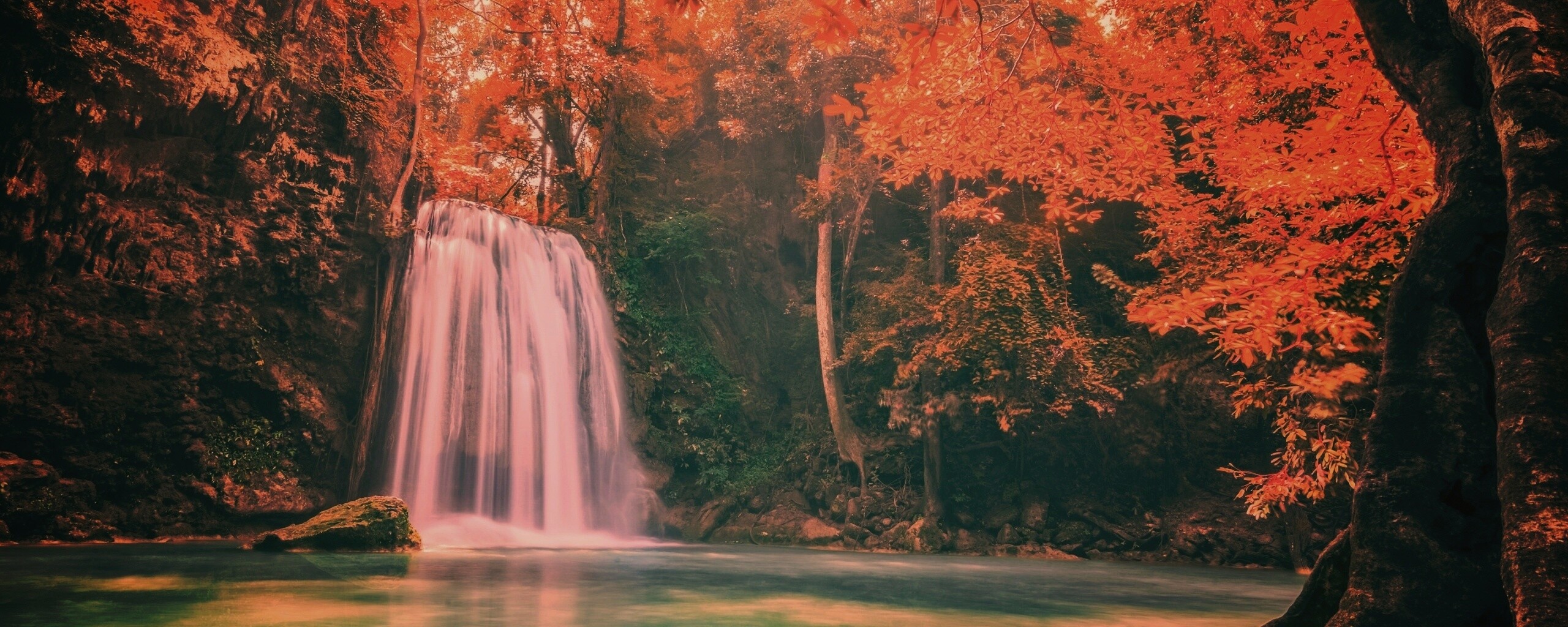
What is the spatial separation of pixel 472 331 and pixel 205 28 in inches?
242

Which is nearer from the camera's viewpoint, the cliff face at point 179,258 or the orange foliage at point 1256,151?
the orange foliage at point 1256,151

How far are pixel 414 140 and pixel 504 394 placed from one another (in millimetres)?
5138

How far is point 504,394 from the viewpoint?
616 inches

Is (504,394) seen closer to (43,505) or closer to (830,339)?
(43,505)

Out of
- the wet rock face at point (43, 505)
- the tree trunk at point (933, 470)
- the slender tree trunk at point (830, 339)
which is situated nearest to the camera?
the wet rock face at point (43, 505)

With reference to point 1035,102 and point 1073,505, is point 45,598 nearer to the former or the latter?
point 1035,102

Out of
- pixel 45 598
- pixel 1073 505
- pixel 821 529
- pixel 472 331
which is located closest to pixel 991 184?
pixel 1073 505

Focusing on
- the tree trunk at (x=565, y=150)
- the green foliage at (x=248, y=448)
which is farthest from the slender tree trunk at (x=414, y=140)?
the tree trunk at (x=565, y=150)

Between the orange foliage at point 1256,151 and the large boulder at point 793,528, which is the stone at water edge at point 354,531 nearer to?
the large boulder at point 793,528

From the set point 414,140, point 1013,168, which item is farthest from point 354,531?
point 1013,168

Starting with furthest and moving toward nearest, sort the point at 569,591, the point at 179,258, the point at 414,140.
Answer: the point at 414,140, the point at 179,258, the point at 569,591

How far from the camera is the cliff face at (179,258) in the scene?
1108 centimetres

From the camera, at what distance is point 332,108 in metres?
15.0

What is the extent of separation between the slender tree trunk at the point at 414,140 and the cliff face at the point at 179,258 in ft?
1.16
